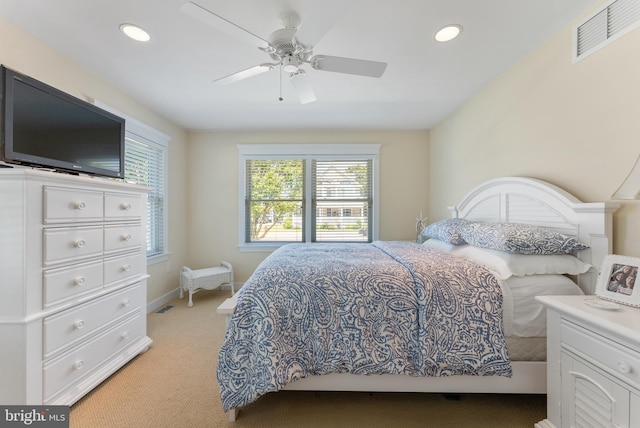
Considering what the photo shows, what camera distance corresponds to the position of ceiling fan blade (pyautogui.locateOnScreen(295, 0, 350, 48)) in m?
1.23

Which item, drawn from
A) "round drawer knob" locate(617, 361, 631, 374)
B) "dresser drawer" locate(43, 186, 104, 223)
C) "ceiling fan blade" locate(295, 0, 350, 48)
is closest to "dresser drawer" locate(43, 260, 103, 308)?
"dresser drawer" locate(43, 186, 104, 223)

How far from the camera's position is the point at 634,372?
1.00 m

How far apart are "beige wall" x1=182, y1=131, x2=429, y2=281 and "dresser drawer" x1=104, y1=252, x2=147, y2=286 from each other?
177 centimetres

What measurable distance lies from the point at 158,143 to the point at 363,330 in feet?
10.9

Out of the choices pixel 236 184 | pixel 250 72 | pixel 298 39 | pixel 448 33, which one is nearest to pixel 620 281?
pixel 448 33

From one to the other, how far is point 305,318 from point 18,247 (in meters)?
1.54

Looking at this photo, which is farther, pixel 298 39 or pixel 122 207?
pixel 122 207

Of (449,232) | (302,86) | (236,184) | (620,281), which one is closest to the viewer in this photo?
(620,281)

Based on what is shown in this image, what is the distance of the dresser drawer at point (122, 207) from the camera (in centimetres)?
188

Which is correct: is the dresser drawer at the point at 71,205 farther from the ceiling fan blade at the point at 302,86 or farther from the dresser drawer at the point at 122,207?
the ceiling fan blade at the point at 302,86

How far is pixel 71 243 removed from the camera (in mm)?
1603

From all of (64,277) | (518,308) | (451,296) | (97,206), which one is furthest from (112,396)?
(518,308)

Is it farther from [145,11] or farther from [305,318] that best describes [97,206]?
[305,318]

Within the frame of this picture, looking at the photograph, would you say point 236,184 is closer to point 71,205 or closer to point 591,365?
point 71,205
